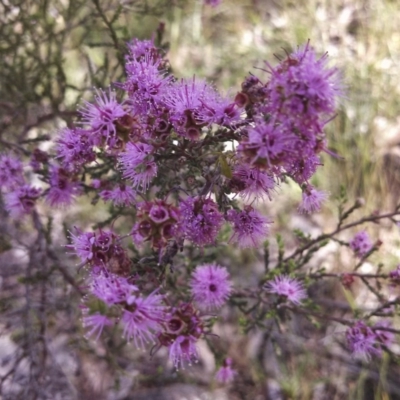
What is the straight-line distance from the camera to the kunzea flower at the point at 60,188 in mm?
2666

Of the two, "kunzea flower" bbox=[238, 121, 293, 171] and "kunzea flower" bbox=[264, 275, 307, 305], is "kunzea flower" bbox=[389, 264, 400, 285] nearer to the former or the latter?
"kunzea flower" bbox=[264, 275, 307, 305]

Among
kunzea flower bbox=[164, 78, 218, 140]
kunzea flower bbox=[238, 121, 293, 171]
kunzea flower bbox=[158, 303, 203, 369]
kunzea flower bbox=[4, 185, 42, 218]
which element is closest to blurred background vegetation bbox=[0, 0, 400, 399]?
kunzea flower bbox=[4, 185, 42, 218]

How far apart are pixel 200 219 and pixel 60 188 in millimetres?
1130

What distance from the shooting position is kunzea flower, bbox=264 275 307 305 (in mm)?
2564

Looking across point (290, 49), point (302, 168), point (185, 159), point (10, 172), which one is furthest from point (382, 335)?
point (290, 49)

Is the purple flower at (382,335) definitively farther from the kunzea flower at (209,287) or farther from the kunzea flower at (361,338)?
the kunzea flower at (209,287)

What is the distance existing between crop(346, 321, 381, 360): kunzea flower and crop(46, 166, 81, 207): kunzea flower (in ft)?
5.70

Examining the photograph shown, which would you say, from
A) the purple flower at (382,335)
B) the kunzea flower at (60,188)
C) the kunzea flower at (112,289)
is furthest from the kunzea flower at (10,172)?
the purple flower at (382,335)

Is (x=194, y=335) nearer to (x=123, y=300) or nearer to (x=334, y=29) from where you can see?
(x=123, y=300)

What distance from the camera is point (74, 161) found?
218 centimetres

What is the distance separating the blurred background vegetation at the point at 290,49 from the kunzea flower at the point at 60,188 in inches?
55.4

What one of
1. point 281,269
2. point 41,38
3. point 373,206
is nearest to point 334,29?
point 373,206

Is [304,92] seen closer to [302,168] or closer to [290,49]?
[302,168]

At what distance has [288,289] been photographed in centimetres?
259
